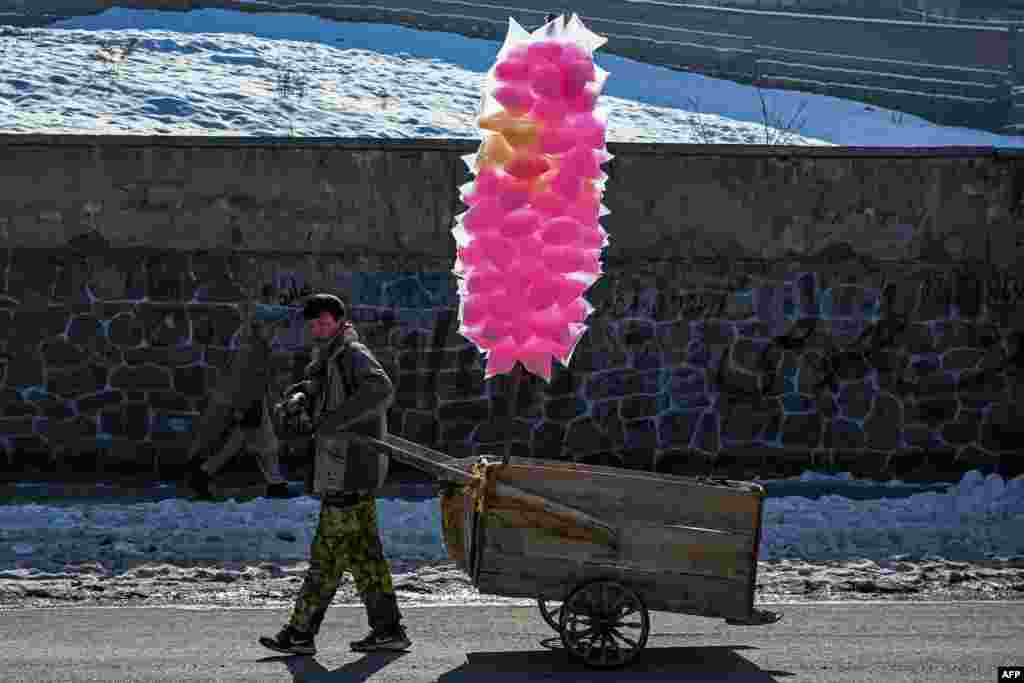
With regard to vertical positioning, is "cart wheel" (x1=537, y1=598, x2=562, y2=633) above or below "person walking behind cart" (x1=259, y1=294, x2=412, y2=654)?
below

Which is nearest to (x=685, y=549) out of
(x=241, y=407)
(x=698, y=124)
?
(x=241, y=407)

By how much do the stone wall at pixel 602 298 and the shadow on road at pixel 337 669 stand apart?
6.80 meters

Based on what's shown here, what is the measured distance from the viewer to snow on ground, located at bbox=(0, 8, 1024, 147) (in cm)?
2423

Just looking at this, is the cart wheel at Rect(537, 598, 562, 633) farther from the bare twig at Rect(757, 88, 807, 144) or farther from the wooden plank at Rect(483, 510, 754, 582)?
the bare twig at Rect(757, 88, 807, 144)

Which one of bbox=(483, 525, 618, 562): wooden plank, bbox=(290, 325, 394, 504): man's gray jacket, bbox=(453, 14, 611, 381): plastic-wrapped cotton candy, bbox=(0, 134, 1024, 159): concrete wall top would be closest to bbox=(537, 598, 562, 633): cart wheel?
bbox=(483, 525, 618, 562): wooden plank

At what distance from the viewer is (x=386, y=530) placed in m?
13.4

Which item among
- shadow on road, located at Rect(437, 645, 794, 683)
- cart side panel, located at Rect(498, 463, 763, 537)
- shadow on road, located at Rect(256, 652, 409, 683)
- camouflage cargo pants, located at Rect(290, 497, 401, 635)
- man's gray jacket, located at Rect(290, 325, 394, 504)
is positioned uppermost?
man's gray jacket, located at Rect(290, 325, 394, 504)

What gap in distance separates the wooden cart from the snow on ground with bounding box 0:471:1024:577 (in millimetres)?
3237

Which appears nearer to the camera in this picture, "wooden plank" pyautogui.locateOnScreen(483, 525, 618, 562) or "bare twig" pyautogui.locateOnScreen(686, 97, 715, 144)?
"wooden plank" pyautogui.locateOnScreen(483, 525, 618, 562)

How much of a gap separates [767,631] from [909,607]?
1259mm

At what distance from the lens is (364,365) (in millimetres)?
9633

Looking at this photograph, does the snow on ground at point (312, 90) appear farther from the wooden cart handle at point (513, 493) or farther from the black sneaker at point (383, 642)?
the black sneaker at point (383, 642)

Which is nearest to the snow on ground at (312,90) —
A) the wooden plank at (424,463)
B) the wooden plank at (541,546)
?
the wooden plank at (424,463)

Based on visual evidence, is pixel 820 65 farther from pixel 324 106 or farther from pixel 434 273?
pixel 434 273
